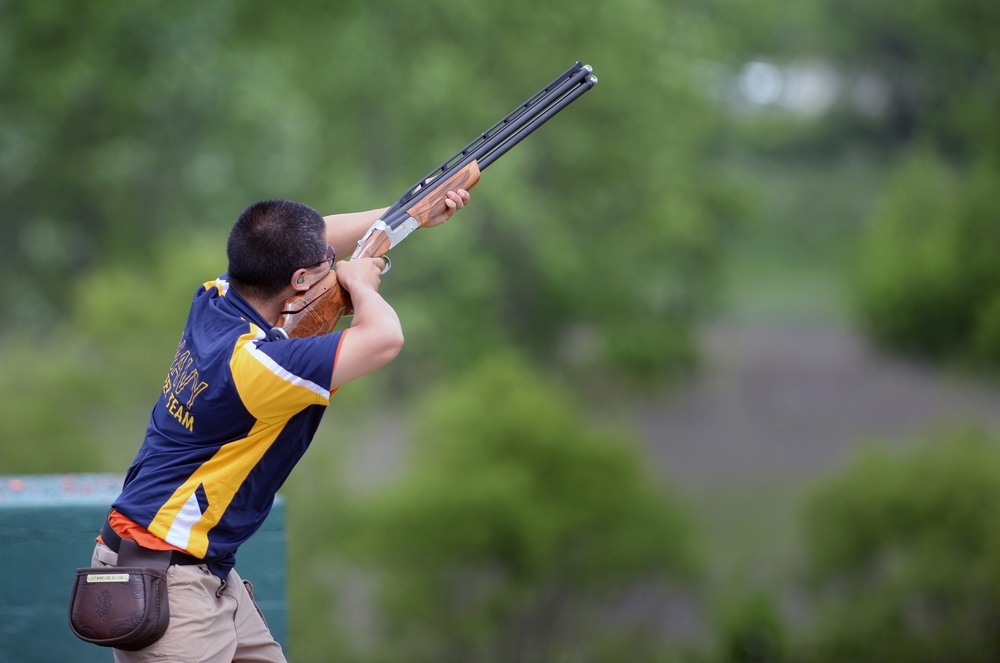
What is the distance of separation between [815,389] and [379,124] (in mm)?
5144

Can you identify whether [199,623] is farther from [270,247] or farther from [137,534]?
[270,247]

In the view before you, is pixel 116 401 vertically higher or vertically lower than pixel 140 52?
lower

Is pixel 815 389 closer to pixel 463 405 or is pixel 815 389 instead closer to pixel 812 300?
pixel 812 300

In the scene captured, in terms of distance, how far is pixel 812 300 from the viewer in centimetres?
1077

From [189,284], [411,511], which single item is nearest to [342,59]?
[189,284]

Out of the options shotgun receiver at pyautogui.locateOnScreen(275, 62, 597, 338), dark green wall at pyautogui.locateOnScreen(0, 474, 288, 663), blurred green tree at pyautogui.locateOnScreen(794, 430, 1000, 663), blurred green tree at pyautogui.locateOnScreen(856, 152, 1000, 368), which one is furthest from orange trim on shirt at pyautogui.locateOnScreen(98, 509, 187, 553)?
blurred green tree at pyautogui.locateOnScreen(856, 152, 1000, 368)

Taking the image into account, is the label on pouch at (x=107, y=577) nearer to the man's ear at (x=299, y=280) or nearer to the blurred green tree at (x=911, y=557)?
the man's ear at (x=299, y=280)

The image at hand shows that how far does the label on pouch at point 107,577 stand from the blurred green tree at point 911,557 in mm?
8669

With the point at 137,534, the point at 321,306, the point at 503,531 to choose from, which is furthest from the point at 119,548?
the point at 503,531

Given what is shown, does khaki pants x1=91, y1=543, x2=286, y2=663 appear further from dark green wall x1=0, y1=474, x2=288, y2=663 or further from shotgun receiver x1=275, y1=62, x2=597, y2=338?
dark green wall x1=0, y1=474, x2=288, y2=663

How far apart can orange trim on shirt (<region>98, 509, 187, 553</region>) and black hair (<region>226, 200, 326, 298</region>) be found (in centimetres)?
52

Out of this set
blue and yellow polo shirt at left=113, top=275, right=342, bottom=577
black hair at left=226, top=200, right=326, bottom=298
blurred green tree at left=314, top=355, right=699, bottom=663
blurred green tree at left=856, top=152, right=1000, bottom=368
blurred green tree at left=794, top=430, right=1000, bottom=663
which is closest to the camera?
blue and yellow polo shirt at left=113, top=275, right=342, bottom=577

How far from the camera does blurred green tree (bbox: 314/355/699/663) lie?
968 centimetres

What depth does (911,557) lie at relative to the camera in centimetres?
965
